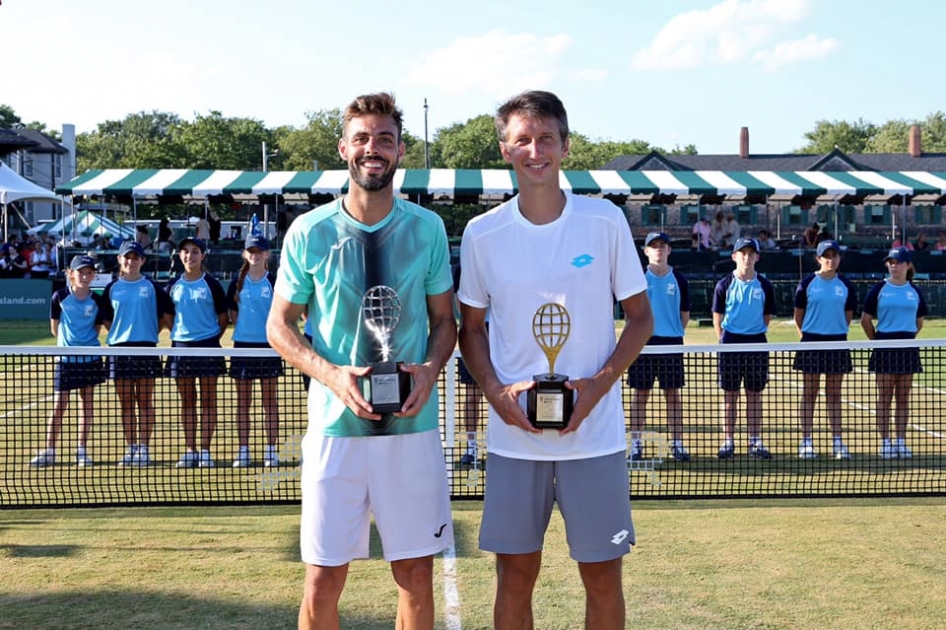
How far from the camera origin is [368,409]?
3742 mm

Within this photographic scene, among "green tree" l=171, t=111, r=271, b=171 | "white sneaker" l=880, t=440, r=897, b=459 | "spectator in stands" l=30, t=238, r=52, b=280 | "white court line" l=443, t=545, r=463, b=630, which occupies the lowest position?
"white court line" l=443, t=545, r=463, b=630

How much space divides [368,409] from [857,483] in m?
6.37

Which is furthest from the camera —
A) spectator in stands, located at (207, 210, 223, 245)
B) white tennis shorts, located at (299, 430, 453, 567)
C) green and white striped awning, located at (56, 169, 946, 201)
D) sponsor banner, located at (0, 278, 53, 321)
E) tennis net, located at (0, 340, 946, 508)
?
spectator in stands, located at (207, 210, 223, 245)

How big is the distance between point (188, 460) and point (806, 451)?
5825 mm

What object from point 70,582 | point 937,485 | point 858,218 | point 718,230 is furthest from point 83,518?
point 858,218

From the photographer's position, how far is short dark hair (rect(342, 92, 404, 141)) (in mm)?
3918

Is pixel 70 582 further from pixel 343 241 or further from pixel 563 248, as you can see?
pixel 563 248

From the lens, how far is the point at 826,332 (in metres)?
10.1

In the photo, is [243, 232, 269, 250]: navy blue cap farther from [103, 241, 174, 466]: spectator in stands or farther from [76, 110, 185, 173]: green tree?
[76, 110, 185, 173]: green tree

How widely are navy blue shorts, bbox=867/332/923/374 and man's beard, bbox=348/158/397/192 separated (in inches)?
285

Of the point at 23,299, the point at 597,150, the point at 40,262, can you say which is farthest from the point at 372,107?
the point at 597,150

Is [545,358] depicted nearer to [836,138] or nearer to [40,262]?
[40,262]

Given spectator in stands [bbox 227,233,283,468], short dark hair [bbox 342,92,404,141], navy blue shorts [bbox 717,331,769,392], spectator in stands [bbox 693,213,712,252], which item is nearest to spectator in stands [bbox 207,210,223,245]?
spectator in stands [bbox 693,213,712,252]

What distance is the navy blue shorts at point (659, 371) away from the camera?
9.81 metres
